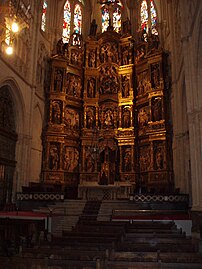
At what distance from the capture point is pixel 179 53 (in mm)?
22125

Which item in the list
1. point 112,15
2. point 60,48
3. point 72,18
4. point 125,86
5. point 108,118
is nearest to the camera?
point 108,118

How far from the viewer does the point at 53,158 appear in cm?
2505

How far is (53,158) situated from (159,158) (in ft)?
30.2

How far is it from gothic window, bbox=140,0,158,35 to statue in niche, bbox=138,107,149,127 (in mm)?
8291

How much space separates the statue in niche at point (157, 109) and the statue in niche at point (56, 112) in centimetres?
860

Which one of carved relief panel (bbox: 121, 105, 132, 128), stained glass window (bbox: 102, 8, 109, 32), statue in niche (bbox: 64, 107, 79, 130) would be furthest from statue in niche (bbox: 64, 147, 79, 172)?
stained glass window (bbox: 102, 8, 109, 32)

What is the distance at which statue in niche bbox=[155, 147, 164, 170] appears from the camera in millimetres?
23391

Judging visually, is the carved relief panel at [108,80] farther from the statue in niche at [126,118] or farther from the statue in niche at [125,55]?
the statue in niche at [126,118]

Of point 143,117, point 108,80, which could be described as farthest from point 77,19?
point 143,117

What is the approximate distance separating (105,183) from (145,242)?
17.9 metres

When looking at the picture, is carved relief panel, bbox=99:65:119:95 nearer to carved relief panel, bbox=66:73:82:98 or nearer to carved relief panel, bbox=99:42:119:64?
carved relief panel, bbox=99:42:119:64

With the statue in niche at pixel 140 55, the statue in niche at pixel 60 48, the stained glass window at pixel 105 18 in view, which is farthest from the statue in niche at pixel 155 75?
the stained glass window at pixel 105 18

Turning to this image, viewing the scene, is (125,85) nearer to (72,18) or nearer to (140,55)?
(140,55)

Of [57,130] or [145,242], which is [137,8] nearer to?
[57,130]
